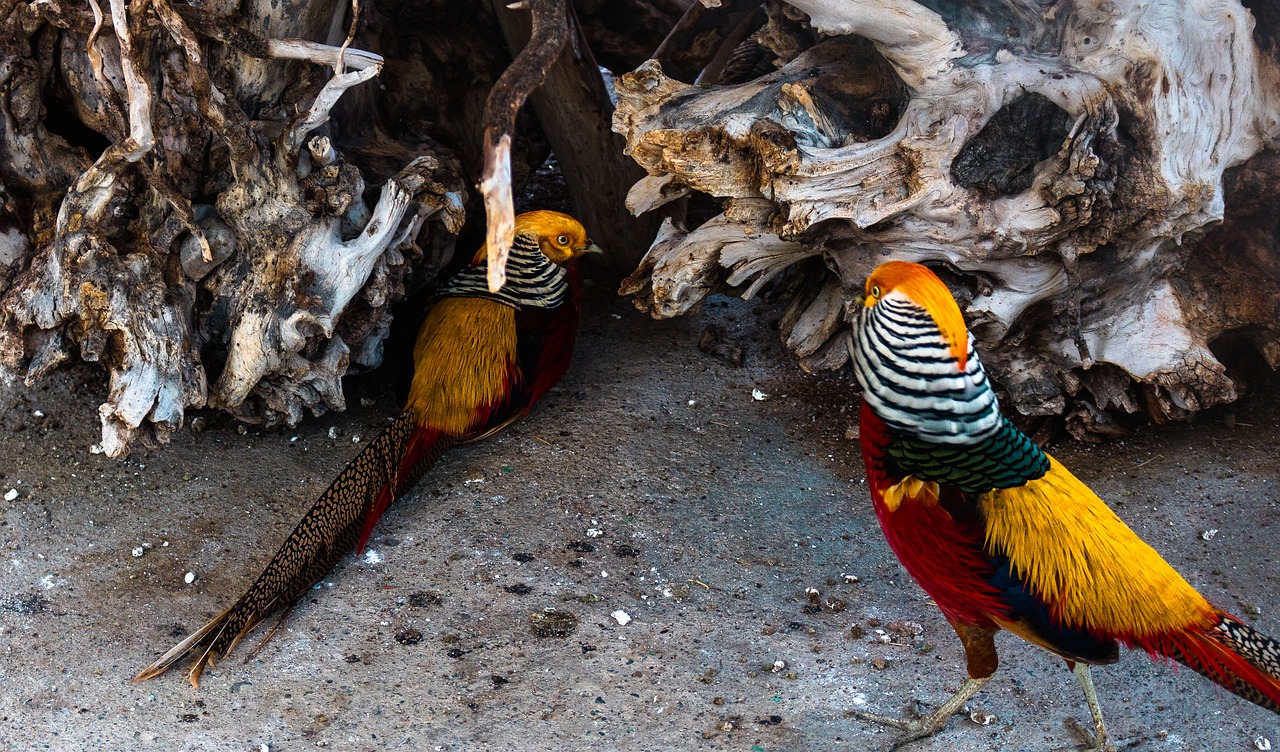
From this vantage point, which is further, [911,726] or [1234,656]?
[911,726]

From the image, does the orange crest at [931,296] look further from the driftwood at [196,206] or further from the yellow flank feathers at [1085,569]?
the driftwood at [196,206]

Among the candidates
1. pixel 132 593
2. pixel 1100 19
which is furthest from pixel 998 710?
pixel 132 593

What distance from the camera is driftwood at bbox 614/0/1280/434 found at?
2.35 meters

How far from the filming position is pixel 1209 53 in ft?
7.74

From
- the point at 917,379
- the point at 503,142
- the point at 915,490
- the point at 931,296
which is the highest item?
the point at 503,142

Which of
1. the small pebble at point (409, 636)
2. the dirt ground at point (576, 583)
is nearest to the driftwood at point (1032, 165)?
the dirt ground at point (576, 583)

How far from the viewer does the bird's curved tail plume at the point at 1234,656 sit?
177 cm

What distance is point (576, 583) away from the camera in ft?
7.98

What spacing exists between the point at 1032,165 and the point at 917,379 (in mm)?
1039

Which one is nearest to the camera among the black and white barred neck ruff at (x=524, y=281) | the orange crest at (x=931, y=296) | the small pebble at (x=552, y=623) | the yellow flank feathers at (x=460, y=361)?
the orange crest at (x=931, y=296)

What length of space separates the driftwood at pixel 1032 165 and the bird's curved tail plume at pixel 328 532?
93 cm

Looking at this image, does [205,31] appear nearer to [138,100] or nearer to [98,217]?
[138,100]

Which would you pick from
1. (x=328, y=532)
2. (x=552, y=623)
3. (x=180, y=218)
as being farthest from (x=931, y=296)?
(x=180, y=218)

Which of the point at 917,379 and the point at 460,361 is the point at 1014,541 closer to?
the point at 917,379
